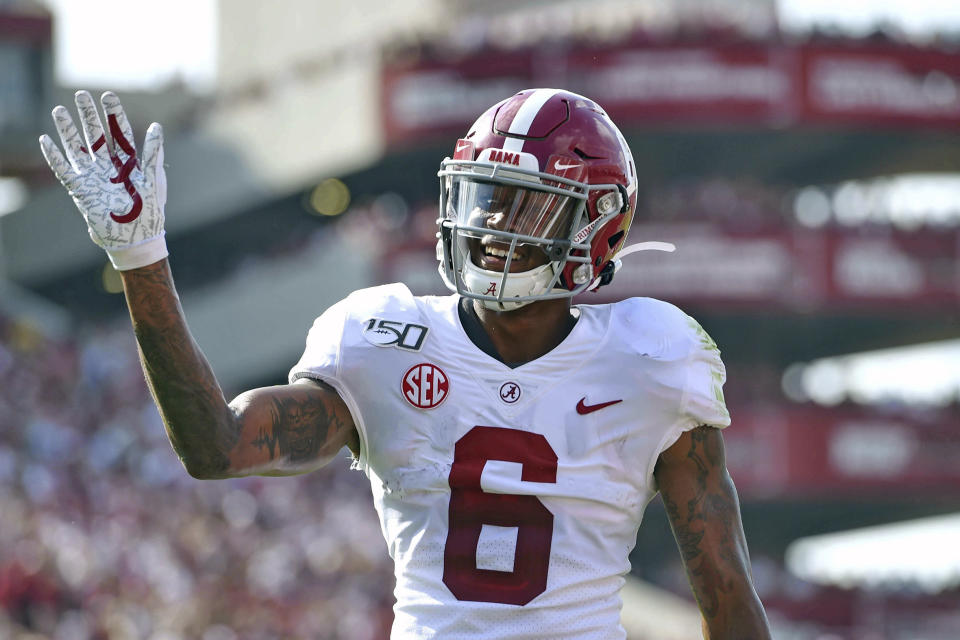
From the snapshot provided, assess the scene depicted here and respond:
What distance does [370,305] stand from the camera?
3.37 m

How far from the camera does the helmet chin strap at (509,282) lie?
3293mm

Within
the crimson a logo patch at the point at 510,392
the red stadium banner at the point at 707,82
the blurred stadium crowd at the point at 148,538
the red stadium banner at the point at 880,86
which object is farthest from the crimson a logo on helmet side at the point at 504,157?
the red stadium banner at the point at 880,86

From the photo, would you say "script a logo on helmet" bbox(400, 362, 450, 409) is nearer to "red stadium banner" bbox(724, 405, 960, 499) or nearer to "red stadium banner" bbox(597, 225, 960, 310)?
"red stadium banner" bbox(724, 405, 960, 499)

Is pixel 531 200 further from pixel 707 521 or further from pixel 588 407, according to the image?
pixel 707 521

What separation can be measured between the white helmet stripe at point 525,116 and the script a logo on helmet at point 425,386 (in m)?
0.48

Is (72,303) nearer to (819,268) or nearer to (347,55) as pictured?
(347,55)

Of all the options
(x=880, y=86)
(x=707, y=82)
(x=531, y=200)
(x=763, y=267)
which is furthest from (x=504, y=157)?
(x=880, y=86)

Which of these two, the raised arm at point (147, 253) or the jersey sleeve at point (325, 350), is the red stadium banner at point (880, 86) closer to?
the jersey sleeve at point (325, 350)

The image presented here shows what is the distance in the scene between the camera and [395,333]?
3.32 metres

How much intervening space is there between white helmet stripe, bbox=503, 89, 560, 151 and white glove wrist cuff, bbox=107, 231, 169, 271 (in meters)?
0.80

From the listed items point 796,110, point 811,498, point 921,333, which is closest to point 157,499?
point 811,498

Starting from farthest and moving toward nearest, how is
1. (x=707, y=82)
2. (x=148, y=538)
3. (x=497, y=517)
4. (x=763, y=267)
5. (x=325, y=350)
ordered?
(x=707, y=82)
(x=763, y=267)
(x=148, y=538)
(x=325, y=350)
(x=497, y=517)

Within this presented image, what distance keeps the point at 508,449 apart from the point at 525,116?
0.70 metres

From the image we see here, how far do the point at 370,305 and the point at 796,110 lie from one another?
719 inches
